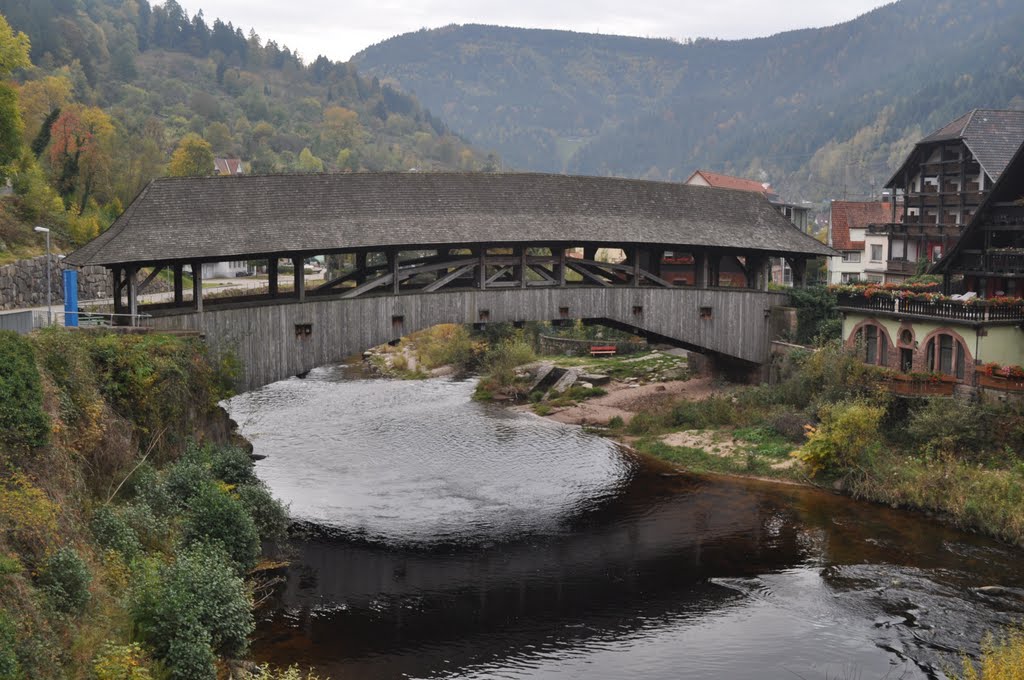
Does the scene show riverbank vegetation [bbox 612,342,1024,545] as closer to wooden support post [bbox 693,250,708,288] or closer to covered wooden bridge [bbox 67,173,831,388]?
covered wooden bridge [bbox 67,173,831,388]

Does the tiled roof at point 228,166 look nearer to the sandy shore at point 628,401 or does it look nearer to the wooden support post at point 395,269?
the sandy shore at point 628,401

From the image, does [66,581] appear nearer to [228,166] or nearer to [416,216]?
[416,216]

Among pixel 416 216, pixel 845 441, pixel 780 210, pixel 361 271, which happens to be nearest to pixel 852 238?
pixel 780 210

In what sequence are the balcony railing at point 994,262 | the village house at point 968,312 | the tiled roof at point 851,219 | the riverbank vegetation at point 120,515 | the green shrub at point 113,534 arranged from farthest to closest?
1. the tiled roof at point 851,219
2. the balcony railing at point 994,262
3. the village house at point 968,312
4. the green shrub at point 113,534
5. the riverbank vegetation at point 120,515

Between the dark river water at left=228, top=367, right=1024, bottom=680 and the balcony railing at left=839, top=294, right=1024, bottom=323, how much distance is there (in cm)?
715

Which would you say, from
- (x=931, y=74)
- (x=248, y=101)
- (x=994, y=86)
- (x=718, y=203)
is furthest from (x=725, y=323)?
(x=931, y=74)

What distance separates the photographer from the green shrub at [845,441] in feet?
95.6

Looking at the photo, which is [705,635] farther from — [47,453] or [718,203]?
[718,203]

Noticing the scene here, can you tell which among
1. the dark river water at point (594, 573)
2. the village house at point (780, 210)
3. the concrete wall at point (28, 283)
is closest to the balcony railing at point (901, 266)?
the village house at point (780, 210)

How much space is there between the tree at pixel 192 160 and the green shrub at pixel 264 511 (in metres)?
48.1

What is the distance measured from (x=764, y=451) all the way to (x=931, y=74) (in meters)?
149

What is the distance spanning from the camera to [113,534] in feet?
57.8

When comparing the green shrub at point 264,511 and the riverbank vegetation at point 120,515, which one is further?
the green shrub at point 264,511

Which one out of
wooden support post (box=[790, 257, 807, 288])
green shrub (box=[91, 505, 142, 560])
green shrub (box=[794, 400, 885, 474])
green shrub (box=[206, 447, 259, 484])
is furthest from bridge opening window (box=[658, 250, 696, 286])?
green shrub (box=[91, 505, 142, 560])
